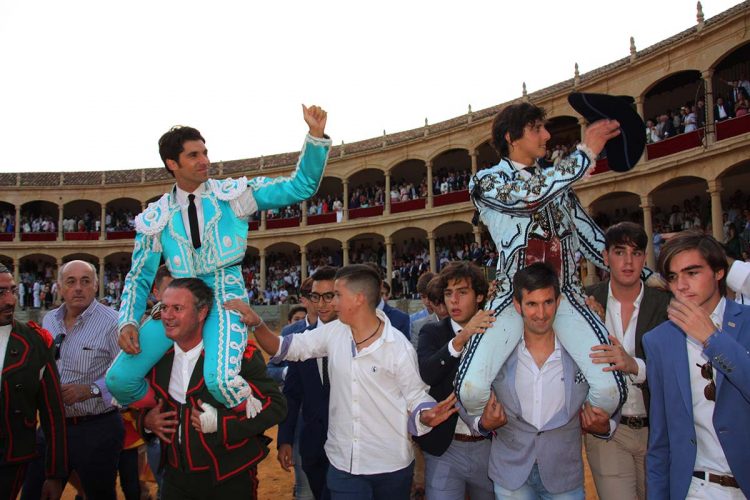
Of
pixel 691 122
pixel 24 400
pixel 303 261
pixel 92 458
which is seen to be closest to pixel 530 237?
pixel 24 400

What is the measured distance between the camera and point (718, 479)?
2492 mm

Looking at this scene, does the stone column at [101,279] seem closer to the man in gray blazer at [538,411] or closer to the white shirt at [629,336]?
the white shirt at [629,336]

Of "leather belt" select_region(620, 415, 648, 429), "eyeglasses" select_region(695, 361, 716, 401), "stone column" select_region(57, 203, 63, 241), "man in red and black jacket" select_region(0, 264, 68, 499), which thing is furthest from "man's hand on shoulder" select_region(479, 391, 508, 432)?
"stone column" select_region(57, 203, 63, 241)

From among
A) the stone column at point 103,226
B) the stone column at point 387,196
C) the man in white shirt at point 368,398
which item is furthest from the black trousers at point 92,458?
the stone column at point 103,226

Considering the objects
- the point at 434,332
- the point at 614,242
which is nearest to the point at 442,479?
the point at 434,332

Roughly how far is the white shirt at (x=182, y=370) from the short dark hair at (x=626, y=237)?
7.88 feet

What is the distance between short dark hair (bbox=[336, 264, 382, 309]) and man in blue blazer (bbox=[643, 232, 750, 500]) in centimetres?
138

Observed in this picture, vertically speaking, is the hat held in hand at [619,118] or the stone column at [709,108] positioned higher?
the stone column at [709,108]

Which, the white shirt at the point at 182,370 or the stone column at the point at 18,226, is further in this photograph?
the stone column at the point at 18,226

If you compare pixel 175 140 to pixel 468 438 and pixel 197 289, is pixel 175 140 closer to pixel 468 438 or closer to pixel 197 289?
pixel 197 289

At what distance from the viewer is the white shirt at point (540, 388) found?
9.79ft

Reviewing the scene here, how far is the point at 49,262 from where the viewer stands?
34.8 metres

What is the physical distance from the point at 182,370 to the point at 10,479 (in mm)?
1244

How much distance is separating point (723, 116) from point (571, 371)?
55.4ft
